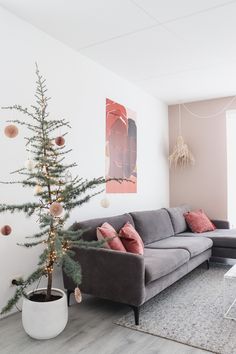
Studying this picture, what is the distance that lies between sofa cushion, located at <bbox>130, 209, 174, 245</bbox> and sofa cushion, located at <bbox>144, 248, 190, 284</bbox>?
0.37 m

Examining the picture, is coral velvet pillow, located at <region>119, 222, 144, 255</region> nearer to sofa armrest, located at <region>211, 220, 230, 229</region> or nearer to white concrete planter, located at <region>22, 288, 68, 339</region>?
white concrete planter, located at <region>22, 288, 68, 339</region>

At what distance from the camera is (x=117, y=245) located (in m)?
2.95

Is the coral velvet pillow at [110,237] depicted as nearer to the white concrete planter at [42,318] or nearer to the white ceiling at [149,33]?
the white concrete planter at [42,318]

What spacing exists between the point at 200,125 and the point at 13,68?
136 inches

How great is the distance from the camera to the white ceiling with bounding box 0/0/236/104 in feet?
8.93

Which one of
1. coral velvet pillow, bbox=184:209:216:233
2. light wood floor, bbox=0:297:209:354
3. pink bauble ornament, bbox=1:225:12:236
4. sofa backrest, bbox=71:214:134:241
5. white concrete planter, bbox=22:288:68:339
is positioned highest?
pink bauble ornament, bbox=1:225:12:236

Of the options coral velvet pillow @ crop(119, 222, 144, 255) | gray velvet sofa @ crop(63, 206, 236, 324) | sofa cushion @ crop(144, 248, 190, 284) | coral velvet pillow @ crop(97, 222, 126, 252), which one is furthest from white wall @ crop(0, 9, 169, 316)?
sofa cushion @ crop(144, 248, 190, 284)

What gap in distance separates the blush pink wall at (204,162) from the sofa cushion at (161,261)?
6.63 ft

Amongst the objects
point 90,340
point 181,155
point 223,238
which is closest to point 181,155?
point 181,155

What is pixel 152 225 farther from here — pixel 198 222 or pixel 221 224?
pixel 221 224

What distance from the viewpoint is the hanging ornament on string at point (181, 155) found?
537 centimetres

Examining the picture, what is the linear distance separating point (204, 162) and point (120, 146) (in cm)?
178

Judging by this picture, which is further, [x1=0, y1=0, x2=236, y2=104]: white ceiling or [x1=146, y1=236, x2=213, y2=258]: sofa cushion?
[x1=146, y1=236, x2=213, y2=258]: sofa cushion

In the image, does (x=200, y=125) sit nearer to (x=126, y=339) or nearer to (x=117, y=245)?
(x=117, y=245)
